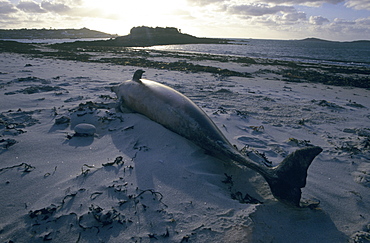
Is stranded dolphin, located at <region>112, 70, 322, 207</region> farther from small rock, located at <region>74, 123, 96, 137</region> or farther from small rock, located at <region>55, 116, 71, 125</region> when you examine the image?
small rock, located at <region>55, 116, 71, 125</region>

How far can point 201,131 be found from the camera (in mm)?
3439

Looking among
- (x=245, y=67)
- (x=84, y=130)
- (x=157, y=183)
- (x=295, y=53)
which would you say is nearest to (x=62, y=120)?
(x=84, y=130)

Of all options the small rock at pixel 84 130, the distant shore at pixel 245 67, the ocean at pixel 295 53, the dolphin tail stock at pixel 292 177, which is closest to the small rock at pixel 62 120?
the small rock at pixel 84 130

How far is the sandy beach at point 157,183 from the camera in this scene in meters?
2.05

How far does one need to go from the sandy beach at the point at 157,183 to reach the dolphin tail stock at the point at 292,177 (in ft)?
0.39

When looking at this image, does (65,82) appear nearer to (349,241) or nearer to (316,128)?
(316,128)

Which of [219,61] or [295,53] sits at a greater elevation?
[295,53]

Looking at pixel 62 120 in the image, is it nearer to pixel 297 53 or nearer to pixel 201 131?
pixel 201 131

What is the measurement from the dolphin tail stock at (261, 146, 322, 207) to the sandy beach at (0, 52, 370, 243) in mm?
119

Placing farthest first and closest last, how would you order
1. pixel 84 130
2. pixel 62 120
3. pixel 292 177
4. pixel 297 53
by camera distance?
pixel 297 53
pixel 62 120
pixel 84 130
pixel 292 177

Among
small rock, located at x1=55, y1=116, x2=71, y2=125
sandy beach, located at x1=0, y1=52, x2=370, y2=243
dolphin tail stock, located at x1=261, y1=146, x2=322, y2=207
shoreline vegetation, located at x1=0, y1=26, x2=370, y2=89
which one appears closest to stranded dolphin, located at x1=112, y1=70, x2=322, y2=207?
dolphin tail stock, located at x1=261, y1=146, x2=322, y2=207

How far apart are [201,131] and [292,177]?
146 cm

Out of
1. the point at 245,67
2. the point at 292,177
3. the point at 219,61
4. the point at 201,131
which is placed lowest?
the point at 292,177

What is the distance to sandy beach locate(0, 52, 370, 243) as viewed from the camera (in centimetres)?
205
